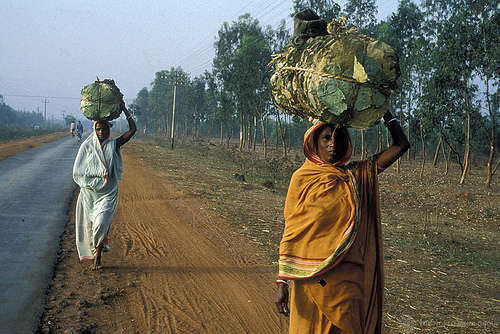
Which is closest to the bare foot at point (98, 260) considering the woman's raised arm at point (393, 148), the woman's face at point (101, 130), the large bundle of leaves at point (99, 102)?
the woman's face at point (101, 130)

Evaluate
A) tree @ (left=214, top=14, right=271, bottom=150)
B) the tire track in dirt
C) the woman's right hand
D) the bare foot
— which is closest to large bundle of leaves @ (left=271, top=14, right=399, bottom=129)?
the woman's right hand

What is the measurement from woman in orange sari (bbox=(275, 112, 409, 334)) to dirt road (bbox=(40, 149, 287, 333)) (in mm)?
1429

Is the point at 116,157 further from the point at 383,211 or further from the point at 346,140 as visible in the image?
the point at 383,211

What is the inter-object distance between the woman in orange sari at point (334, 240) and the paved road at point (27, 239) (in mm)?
2548

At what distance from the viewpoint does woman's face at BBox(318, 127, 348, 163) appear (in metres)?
2.62

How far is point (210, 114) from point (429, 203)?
4552cm

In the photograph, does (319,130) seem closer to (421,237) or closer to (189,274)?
(189,274)

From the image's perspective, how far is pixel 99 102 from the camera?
17.5 ft

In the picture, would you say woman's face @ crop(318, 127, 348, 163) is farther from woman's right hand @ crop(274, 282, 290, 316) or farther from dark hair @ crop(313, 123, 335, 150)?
woman's right hand @ crop(274, 282, 290, 316)

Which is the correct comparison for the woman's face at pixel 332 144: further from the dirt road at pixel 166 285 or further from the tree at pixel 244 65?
the tree at pixel 244 65

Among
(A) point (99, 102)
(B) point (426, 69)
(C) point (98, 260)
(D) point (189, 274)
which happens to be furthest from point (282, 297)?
(B) point (426, 69)

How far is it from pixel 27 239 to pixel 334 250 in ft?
18.2

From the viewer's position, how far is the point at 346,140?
8.71 ft

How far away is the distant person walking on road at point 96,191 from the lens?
17.0ft
